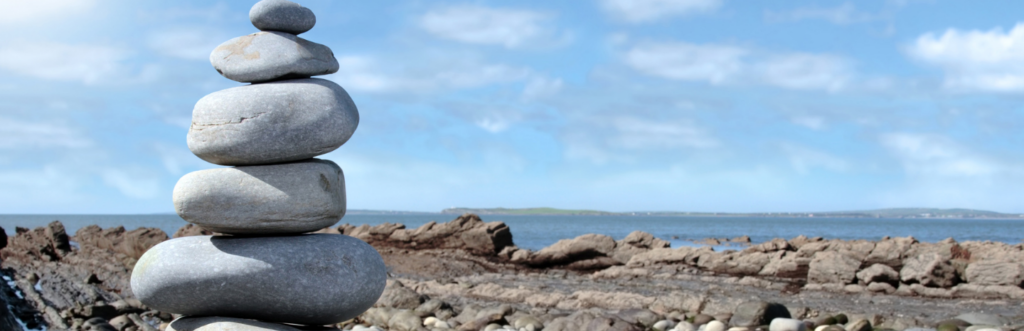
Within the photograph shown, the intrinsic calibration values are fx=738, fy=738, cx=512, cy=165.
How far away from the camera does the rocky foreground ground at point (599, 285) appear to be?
39.7 ft

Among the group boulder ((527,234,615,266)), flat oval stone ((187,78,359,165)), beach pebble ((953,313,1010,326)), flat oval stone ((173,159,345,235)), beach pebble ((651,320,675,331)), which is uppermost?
flat oval stone ((187,78,359,165))

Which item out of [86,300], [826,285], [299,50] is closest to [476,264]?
[826,285]

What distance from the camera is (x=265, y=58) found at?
6363 millimetres

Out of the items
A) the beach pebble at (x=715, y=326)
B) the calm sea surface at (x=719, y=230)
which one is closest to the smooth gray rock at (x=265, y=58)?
the beach pebble at (x=715, y=326)

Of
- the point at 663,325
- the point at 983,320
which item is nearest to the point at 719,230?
the point at 983,320

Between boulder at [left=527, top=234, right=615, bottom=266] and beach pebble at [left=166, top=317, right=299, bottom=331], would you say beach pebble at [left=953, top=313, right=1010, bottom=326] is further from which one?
boulder at [left=527, top=234, right=615, bottom=266]

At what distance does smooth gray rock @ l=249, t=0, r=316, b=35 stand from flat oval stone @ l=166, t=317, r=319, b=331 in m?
2.57

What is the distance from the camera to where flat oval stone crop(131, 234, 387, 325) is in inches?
235

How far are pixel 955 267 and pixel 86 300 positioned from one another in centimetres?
1920

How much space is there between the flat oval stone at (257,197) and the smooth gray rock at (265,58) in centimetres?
84

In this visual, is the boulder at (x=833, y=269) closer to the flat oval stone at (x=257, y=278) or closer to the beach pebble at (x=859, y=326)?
the beach pebble at (x=859, y=326)

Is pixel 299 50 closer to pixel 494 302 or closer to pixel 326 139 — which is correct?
pixel 326 139

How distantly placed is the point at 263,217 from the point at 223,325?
96 cm

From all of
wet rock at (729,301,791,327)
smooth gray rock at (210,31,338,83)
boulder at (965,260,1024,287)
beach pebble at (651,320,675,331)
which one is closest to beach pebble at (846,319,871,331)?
wet rock at (729,301,791,327)
